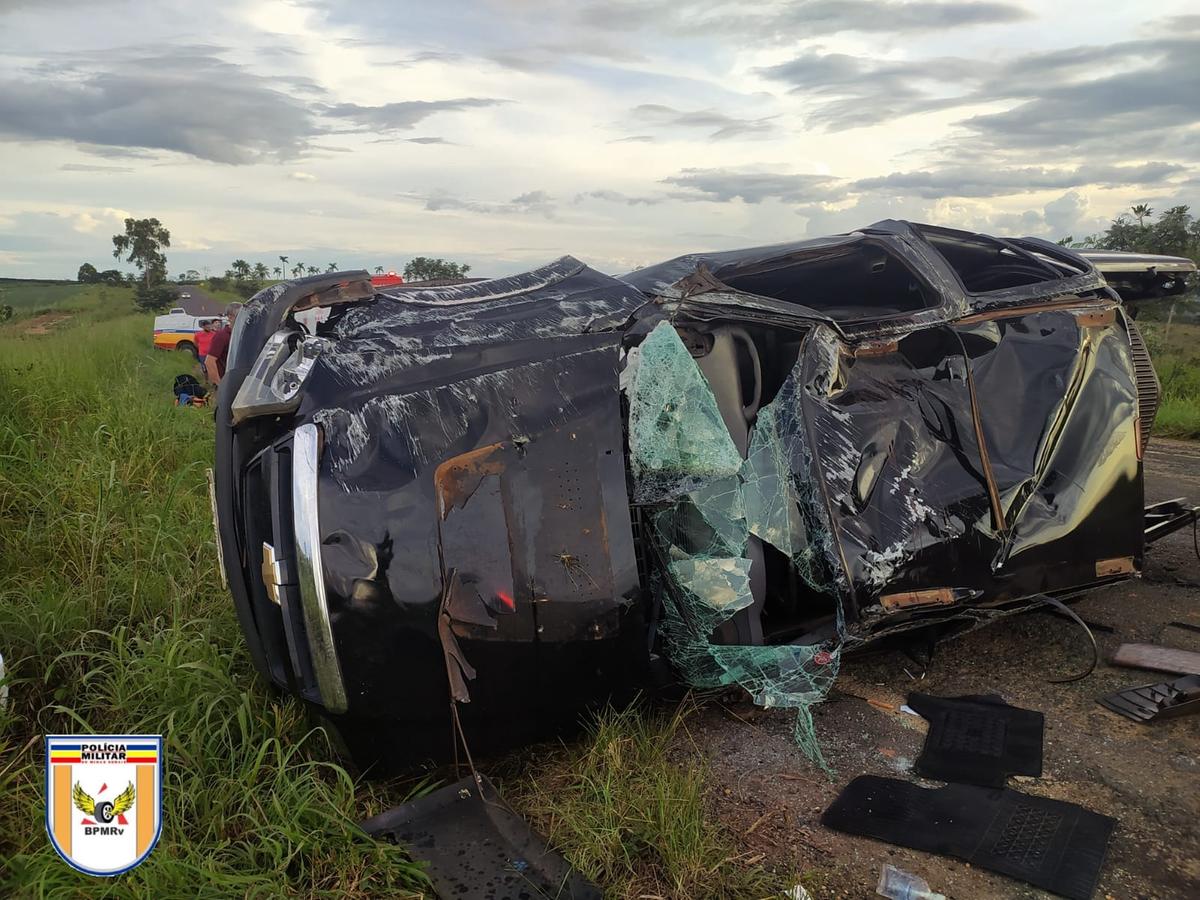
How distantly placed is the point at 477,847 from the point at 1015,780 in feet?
5.27

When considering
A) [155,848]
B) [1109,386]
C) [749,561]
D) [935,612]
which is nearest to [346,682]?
[155,848]

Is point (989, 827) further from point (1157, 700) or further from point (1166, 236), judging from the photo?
point (1166, 236)

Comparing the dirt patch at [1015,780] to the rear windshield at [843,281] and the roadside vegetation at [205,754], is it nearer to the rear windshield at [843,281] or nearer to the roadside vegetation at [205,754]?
the roadside vegetation at [205,754]

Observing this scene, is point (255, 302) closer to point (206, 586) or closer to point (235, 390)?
point (235, 390)

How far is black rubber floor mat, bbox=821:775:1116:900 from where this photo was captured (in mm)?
2045

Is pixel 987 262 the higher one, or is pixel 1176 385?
pixel 987 262

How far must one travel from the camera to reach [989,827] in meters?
2.21

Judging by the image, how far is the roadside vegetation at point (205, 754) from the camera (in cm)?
202

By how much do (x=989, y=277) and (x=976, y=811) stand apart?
221cm

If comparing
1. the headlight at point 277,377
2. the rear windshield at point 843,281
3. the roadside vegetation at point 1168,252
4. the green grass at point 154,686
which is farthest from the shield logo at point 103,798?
the roadside vegetation at point 1168,252

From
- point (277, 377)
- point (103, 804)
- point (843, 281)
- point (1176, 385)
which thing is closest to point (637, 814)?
point (103, 804)

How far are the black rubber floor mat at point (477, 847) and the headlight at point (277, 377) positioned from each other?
1176 millimetres

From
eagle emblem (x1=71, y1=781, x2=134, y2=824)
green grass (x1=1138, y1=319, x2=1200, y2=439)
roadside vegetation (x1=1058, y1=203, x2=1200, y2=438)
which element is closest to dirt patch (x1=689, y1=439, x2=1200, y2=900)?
eagle emblem (x1=71, y1=781, x2=134, y2=824)

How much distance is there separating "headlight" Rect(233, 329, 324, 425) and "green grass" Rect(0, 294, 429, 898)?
0.94 meters
